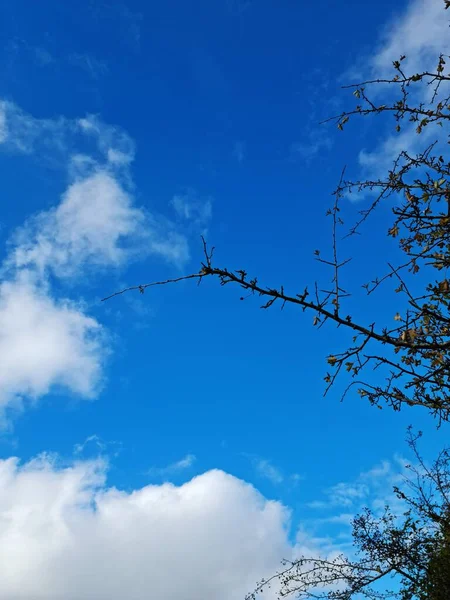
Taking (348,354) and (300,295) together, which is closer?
(300,295)

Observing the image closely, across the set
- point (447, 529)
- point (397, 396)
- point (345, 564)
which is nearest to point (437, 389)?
point (397, 396)

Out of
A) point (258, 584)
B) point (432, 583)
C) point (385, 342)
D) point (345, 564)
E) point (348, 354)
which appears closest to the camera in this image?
point (385, 342)

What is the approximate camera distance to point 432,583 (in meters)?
13.3

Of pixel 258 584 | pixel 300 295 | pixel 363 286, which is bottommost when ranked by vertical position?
pixel 258 584

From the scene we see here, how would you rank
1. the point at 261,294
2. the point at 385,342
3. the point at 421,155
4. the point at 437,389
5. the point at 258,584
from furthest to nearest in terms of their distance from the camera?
the point at 258,584 → the point at 421,155 → the point at 437,389 → the point at 385,342 → the point at 261,294

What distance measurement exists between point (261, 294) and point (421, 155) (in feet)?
10.2

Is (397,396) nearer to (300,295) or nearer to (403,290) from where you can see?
(403,290)

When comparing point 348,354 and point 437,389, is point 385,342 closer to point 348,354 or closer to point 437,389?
point 348,354

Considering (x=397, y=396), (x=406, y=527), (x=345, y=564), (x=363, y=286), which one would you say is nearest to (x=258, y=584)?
(x=345, y=564)

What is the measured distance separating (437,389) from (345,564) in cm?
591

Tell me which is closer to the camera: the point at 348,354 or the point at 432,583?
the point at 348,354

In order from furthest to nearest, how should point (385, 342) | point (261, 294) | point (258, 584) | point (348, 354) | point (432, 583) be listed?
point (432, 583) → point (258, 584) → point (348, 354) → point (385, 342) → point (261, 294)

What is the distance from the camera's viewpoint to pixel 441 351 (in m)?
4.84

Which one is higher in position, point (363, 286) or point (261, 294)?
point (363, 286)
